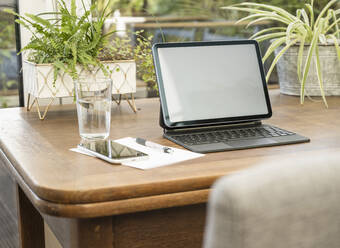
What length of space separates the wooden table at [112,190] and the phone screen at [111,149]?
31mm

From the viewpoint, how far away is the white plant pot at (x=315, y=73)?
1719mm

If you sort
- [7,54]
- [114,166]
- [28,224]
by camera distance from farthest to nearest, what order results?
1. [7,54]
2. [28,224]
3. [114,166]

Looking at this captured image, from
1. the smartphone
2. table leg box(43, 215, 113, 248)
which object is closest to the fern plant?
the smartphone

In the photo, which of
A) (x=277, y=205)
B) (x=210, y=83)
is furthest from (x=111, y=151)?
(x=277, y=205)

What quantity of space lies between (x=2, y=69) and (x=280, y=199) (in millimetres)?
1542

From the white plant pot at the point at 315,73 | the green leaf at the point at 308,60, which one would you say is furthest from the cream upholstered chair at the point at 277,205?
the white plant pot at the point at 315,73

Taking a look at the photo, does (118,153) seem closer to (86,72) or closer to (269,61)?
(86,72)

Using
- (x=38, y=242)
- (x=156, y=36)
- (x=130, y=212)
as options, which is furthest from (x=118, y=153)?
(x=156, y=36)

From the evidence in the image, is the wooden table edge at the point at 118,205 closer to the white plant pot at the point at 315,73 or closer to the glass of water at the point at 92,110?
the glass of water at the point at 92,110

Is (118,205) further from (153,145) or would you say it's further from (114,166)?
(153,145)

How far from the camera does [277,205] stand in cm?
50

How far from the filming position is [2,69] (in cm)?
184

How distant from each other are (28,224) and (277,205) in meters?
0.87

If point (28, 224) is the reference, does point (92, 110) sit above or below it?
above
